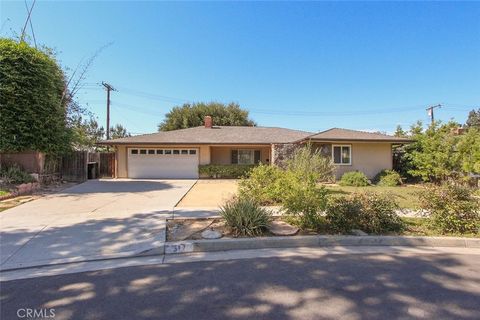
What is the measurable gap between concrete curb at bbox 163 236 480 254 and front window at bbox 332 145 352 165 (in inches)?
496

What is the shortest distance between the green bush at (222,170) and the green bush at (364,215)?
14.1 meters

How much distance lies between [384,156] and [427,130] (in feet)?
8.72

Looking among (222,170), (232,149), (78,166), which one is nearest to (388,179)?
(222,170)

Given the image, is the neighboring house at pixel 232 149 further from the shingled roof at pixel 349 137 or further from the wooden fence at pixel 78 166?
the wooden fence at pixel 78 166

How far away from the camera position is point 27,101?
42.8 feet

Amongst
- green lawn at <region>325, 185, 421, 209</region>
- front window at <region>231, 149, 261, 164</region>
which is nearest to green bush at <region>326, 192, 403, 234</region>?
green lawn at <region>325, 185, 421, 209</region>

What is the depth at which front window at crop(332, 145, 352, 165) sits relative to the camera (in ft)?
58.8

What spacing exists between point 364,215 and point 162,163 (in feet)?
53.4

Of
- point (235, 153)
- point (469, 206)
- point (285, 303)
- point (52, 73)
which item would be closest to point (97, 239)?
point (285, 303)

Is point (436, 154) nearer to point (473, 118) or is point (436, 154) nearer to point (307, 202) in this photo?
point (307, 202)

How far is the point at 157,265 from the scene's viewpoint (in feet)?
14.8

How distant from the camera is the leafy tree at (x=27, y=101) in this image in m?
12.7

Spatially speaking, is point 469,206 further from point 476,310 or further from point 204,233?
point 204,233

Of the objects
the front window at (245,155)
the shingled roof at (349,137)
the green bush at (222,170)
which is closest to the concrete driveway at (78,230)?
the green bush at (222,170)
